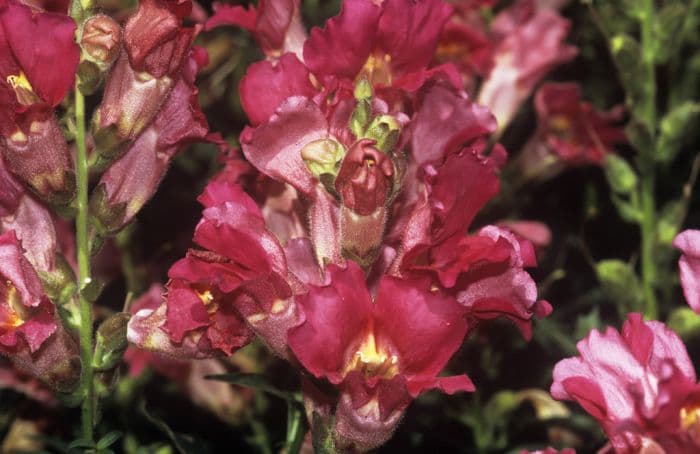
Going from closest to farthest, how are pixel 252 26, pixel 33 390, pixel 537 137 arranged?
pixel 252 26 → pixel 33 390 → pixel 537 137

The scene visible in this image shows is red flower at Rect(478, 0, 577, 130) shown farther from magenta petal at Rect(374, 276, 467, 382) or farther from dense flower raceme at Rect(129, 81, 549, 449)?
magenta petal at Rect(374, 276, 467, 382)

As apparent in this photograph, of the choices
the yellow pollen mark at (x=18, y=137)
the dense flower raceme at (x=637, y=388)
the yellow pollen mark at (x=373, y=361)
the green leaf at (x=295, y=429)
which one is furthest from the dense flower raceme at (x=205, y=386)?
the dense flower raceme at (x=637, y=388)

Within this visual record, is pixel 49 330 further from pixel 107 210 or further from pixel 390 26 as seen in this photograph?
pixel 390 26

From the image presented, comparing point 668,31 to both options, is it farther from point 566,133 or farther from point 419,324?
point 419,324

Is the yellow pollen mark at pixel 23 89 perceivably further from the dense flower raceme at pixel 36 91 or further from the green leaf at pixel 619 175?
the green leaf at pixel 619 175

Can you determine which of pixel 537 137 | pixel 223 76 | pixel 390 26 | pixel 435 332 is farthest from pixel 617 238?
pixel 435 332
